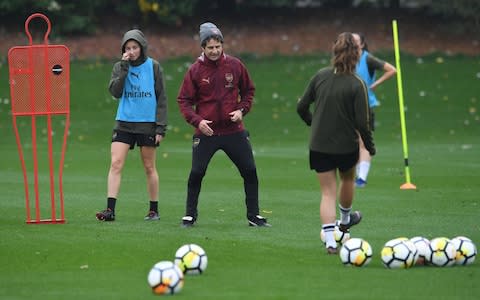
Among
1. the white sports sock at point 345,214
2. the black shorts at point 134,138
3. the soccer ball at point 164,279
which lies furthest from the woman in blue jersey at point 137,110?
the soccer ball at point 164,279

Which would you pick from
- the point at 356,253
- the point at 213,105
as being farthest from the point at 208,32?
the point at 356,253

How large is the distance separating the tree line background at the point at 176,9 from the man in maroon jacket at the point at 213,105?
21.5m

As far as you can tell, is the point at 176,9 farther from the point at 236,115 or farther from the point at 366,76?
the point at 236,115

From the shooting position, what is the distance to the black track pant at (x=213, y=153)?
480 inches

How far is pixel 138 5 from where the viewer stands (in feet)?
115

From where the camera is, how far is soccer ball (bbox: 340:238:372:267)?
959 centimetres

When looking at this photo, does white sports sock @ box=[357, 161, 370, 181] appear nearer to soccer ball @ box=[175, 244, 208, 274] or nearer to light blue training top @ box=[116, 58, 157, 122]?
light blue training top @ box=[116, 58, 157, 122]

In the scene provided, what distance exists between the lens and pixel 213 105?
12.1 m

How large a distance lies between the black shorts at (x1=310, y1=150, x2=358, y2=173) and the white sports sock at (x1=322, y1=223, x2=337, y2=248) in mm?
480

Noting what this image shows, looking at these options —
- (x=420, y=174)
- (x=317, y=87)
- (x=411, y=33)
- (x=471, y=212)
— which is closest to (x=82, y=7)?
(x=411, y=33)

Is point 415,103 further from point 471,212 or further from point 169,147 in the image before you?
point 471,212

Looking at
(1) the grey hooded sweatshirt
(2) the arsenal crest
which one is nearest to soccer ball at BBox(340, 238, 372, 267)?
(2) the arsenal crest

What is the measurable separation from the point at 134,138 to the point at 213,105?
3.97ft

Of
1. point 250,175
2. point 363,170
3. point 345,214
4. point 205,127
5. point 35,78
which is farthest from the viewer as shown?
point 363,170
